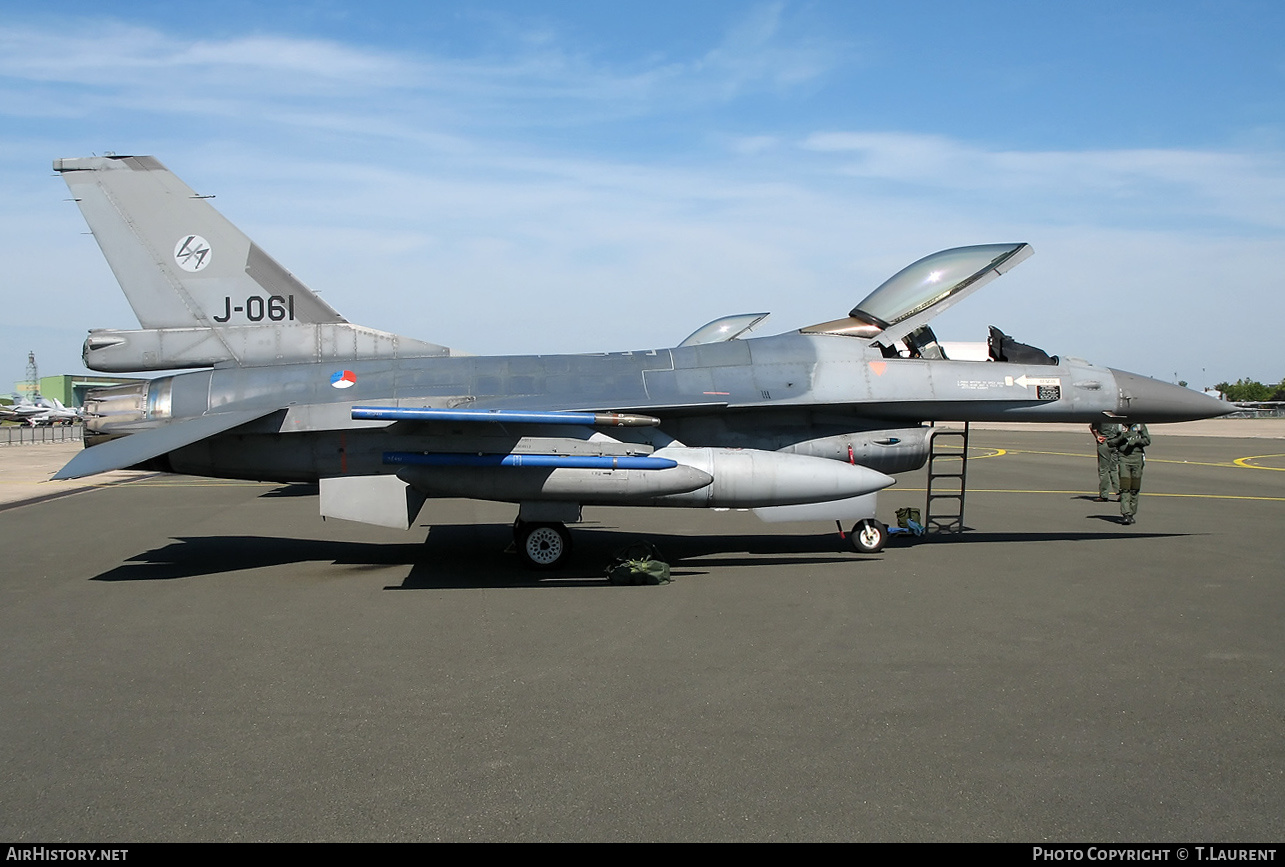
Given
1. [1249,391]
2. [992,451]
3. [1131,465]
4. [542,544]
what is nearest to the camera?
[542,544]

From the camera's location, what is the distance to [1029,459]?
25906 millimetres

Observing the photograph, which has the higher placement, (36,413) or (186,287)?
(186,287)

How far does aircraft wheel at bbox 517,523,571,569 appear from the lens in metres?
8.83

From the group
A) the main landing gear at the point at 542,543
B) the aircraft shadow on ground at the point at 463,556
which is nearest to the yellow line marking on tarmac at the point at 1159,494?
the aircraft shadow on ground at the point at 463,556

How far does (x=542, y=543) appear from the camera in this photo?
885 cm

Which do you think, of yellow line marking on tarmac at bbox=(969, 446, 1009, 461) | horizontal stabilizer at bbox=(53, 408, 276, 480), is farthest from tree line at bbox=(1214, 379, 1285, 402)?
horizontal stabilizer at bbox=(53, 408, 276, 480)

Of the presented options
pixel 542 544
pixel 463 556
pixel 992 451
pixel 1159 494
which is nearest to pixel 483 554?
pixel 463 556

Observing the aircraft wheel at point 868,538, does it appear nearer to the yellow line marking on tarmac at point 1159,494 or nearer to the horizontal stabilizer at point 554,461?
the horizontal stabilizer at point 554,461

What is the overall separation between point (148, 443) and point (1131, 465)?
40.8ft

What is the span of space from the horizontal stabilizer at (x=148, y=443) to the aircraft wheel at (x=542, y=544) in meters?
2.90

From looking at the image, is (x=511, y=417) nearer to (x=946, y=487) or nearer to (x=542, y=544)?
(x=542, y=544)

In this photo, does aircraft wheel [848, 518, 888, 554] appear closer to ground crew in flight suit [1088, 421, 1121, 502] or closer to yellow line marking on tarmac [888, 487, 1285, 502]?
ground crew in flight suit [1088, 421, 1121, 502]

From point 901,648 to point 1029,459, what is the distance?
878 inches
